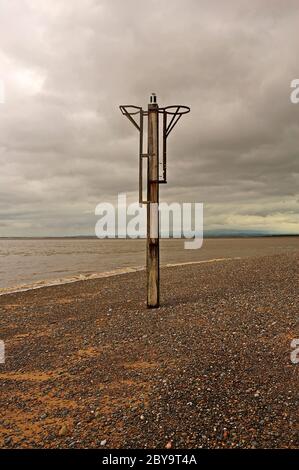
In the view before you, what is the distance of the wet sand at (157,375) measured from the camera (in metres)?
5.72

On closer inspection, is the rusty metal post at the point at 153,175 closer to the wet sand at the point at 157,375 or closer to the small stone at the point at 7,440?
the wet sand at the point at 157,375

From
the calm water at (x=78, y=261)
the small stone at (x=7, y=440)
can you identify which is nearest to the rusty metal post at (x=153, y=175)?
the small stone at (x=7, y=440)

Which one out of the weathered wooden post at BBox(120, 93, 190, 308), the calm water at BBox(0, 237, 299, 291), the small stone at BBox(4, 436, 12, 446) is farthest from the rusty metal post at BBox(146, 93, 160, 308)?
the calm water at BBox(0, 237, 299, 291)

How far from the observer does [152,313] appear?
1249 centimetres

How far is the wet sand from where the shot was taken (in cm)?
572

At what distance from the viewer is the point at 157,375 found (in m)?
7.62

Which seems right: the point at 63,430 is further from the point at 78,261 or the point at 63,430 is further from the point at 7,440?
the point at 78,261

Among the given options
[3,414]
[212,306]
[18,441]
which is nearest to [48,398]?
[3,414]

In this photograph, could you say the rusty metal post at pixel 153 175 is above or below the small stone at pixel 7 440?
above

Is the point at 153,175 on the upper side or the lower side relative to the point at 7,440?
upper

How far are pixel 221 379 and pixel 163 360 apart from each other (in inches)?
67.0

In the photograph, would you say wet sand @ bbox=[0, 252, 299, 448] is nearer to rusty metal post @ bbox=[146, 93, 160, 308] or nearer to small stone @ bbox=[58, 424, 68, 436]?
small stone @ bbox=[58, 424, 68, 436]

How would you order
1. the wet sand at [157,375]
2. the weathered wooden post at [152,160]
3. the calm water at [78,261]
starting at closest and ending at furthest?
the wet sand at [157,375] → the weathered wooden post at [152,160] → the calm water at [78,261]

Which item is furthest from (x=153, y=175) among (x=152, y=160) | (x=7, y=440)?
(x=7, y=440)
